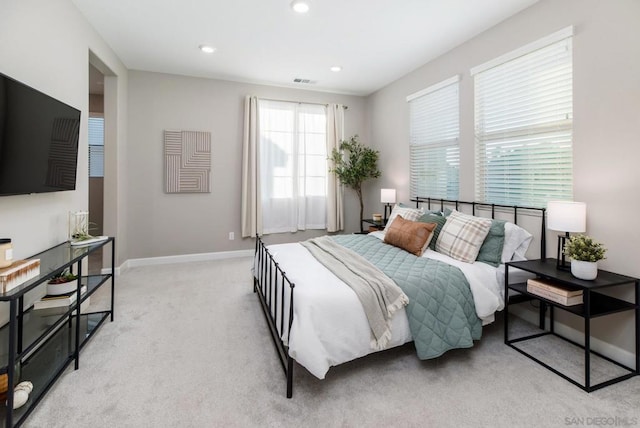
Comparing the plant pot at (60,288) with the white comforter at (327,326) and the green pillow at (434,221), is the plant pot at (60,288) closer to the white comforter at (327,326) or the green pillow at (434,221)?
the white comforter at (327,326)

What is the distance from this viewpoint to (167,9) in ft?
9.59

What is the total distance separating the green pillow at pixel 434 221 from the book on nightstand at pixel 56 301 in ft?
9.89

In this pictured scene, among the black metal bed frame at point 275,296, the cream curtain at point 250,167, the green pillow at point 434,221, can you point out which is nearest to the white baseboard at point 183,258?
the cream curtain at point 250,167

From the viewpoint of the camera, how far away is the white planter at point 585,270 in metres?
2.07

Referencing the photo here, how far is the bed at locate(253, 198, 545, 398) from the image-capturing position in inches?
73.3

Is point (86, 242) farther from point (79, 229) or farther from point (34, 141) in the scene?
point (34, 141)

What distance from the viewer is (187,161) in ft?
15.5

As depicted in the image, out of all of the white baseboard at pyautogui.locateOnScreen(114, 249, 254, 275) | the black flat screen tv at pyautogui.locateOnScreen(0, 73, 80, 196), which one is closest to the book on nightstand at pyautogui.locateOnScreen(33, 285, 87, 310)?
the black flat screen tv at pyautogui.locateOnScreen(0, 73, 80, 196)

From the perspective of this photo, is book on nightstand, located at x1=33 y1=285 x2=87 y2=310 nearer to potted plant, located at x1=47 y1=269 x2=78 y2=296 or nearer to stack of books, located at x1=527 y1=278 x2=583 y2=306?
potted plant, located at x1=47 y1=269 x2=78 y2=296

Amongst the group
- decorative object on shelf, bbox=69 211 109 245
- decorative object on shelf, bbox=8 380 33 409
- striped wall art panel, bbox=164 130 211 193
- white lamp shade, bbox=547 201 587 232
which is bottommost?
decorative object on shelf, bbox=8 380 33 409

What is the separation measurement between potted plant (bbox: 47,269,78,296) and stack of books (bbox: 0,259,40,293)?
519 mm

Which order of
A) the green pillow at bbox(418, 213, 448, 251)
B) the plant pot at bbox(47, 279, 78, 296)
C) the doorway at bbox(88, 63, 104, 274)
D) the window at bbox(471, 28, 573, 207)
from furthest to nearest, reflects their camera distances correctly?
the doorway at bbox(88, 63, 104, 274)
the green pillow at bbox(418, 213, 448, 251)
the window at bbox(471, 28, 573, 207)
the plant pot at bbox(47, 279, 78, 296)

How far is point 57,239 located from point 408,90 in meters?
4.34

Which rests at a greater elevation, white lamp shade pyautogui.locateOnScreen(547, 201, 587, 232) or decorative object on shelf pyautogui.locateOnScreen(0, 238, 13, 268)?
white lamp shade pyautogui.locateOnScreen(547, 201, 587, 232)
